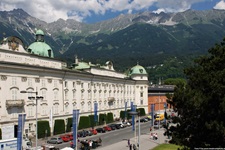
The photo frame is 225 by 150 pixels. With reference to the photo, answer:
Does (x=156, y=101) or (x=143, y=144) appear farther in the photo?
(x=156, y=101)

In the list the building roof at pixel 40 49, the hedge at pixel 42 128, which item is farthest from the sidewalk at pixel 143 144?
the building roof at pixel 40 49

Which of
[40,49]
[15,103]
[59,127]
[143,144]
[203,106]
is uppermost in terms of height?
[40,49]

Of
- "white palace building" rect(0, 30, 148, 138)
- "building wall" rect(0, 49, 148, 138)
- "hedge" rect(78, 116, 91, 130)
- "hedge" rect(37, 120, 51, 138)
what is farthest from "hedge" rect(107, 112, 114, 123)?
"hedge" rect(37, 120, 51, 138)

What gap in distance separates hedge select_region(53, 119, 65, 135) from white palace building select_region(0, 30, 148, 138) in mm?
1252

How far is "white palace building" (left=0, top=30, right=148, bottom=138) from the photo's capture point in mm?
55750

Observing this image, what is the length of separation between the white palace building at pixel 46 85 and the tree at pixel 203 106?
59.7ft

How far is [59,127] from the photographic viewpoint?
68438 mm

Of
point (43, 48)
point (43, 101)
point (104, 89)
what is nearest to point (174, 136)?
point (43, 101)

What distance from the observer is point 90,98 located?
278ft

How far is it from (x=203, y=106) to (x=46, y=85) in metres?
42.8

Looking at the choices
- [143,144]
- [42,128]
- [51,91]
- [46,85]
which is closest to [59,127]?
[42,128]

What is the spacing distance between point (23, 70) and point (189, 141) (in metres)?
38.3

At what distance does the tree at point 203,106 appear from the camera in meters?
28.7

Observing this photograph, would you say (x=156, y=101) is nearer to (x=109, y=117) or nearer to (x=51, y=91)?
(x=109, y=117)
